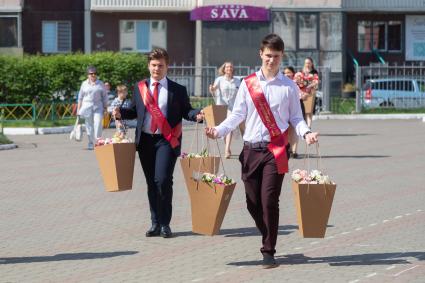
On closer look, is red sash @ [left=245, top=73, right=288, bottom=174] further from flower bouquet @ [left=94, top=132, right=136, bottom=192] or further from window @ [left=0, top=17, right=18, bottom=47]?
window @ [left=0, top=17, right=18, bottom=47]

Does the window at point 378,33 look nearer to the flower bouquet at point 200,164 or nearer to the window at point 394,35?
the window at point 394,35

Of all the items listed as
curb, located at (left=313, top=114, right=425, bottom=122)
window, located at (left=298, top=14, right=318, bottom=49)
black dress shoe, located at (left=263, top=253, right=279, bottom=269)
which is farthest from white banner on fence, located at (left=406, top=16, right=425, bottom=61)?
black dress shoe, located at (left=263, top=253, right=279, bottom=269)

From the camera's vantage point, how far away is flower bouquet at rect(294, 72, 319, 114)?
75.3 ft

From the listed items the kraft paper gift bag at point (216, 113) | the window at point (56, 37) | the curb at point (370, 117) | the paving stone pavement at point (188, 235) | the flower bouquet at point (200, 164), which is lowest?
the paving stone pavement at point (188, 235)

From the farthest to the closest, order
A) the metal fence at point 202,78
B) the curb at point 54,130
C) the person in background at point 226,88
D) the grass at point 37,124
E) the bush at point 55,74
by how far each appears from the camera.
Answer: the metal fence at point 202,78, the bush at point 55,74, the grass at point 37,124, the curb at point 54,130, the person in background at point 226,88

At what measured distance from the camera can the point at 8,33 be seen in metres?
49.9

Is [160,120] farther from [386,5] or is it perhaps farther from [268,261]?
[386,5]

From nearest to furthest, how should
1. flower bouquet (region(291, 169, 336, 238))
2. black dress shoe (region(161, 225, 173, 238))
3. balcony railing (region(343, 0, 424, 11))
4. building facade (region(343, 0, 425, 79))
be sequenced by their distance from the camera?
flower bouquet (region(291, 169, 336, 238))
black dress shoe (region(161, 225, 173, 238))
balcony railing (region(343, 0, 424, 11))
building facade (region(343, 0, 425, 79))

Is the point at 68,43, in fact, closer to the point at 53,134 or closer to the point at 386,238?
the point at 53,134

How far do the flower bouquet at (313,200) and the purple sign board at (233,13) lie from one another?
3714 cm

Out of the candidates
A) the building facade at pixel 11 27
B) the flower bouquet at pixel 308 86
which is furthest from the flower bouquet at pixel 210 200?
the building facade at pixel 11 27

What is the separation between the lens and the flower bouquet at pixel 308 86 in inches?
903

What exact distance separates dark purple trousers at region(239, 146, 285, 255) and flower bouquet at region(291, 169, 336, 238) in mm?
184

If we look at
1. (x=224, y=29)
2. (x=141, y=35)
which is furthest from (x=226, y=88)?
(x=141, y=35)
